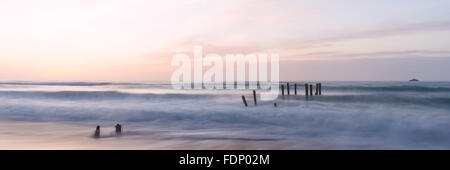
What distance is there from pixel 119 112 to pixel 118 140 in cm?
856

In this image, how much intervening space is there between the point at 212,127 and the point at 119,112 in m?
6.57

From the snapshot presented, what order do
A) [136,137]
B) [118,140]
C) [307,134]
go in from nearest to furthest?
[118,140] < [136,137] < [307,134]

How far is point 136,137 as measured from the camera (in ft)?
32.2

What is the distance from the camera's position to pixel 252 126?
13.1 metres
